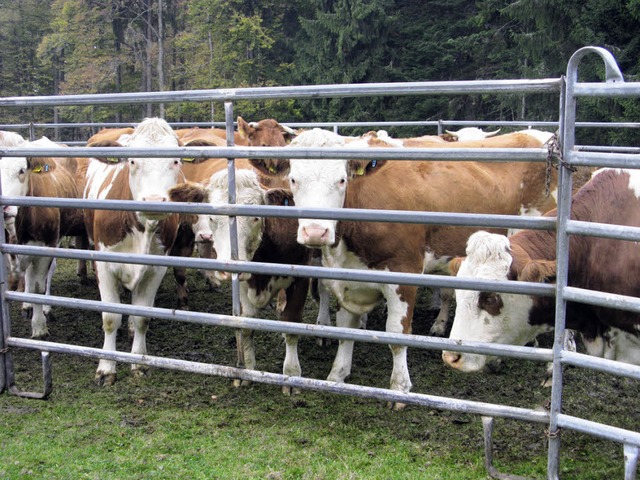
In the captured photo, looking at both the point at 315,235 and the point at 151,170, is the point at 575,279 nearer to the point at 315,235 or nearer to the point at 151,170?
the point at 315,235

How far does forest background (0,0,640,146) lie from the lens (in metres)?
25.9

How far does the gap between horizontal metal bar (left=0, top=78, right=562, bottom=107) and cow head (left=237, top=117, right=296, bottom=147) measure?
12.8ft

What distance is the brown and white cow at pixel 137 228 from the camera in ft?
16.5

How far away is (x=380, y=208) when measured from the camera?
508cm

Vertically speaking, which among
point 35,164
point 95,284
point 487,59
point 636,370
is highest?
point 487,59

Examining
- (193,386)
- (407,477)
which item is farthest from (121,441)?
(407,477)

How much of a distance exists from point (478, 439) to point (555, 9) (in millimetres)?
17456

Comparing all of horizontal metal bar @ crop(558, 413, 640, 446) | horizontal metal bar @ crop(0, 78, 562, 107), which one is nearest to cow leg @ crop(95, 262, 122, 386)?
horizontal metal bar @ crop(0, 78, 562, 107)

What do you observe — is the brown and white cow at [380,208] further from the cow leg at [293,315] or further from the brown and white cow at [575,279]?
the brown and white cow at [575,279]

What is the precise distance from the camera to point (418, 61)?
102ft

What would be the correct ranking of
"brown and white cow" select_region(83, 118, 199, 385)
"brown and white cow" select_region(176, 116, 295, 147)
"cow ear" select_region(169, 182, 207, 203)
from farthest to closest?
"brown and white cow" select_region(176, 116, 295, 147), "brown and white cow" select_region(83, 118, 199, 385), "cow ear" select_region(169, 182, 207, 203)

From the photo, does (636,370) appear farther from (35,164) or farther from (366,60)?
(366,60)

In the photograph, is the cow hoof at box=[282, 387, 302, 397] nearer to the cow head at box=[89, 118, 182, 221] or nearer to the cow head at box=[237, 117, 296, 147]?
the cow head at box=[89, 118, 182, 221]

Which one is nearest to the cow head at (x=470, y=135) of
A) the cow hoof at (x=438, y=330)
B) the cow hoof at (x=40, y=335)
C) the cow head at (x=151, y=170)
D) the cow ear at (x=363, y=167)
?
the cow hoof at (x=438, y=330)
